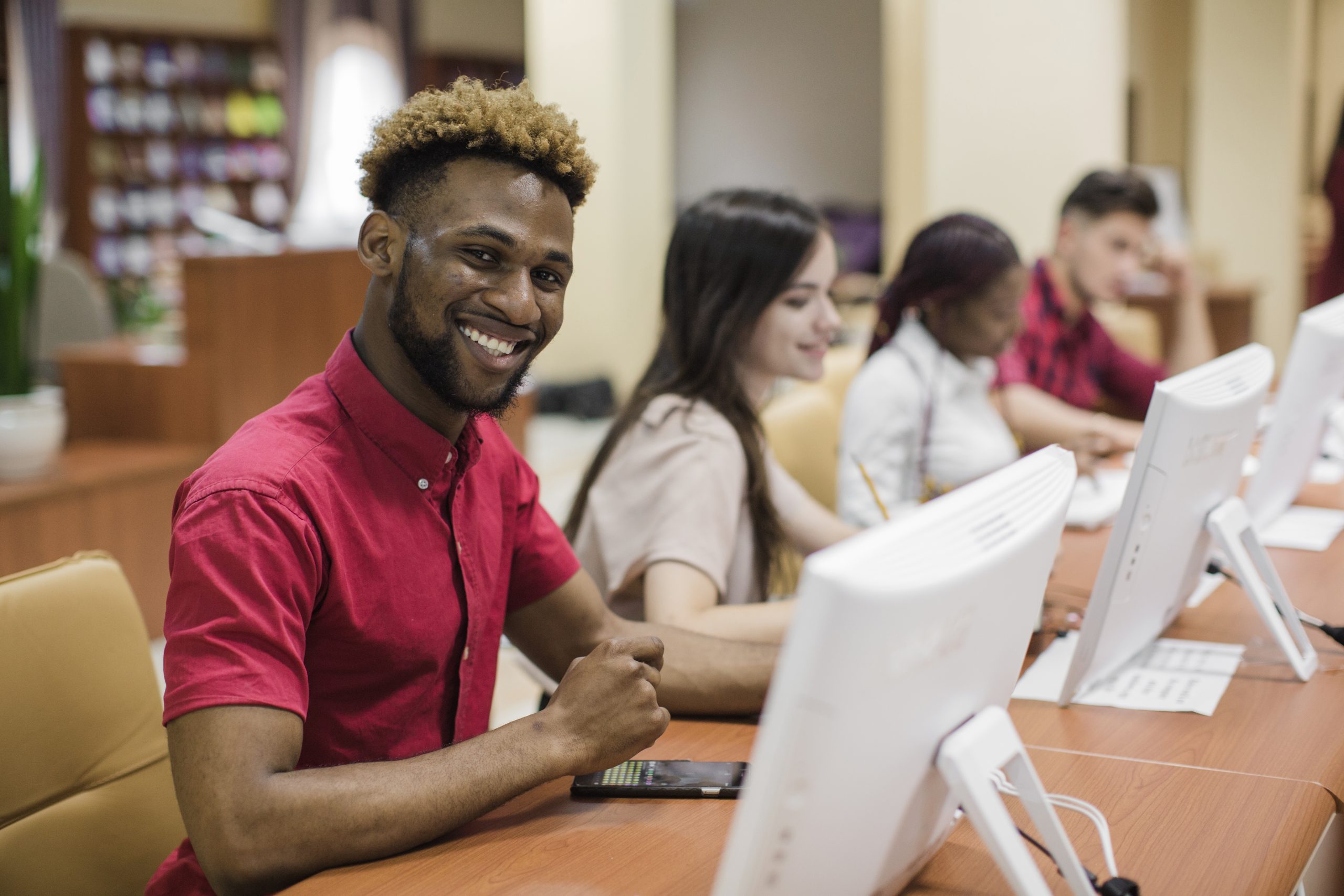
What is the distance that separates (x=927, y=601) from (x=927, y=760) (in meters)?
0.15

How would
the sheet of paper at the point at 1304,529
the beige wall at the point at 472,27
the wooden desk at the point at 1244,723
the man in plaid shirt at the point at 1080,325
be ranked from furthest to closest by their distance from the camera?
the beige wall at the point at 472,27, the man in plaid shirt at the point at 1080,325, the sheet of paper at the point at 1304,529, the wooden desk at the point at 1244,723

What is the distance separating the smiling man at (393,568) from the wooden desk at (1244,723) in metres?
0.50

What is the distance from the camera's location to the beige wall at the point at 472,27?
9.59 m

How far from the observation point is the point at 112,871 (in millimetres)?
1265

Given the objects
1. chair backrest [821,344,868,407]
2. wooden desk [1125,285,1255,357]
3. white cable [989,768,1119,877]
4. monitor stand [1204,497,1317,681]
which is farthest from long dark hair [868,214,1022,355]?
wooden desk [1125,285,1255,357]

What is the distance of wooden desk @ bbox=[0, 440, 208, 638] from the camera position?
2988 millimetres

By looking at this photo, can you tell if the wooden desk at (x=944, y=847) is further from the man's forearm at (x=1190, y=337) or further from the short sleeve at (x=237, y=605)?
the man's forearm at (x=1190, y=337)

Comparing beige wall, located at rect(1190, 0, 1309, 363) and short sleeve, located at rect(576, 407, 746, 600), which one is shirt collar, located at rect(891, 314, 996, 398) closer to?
short sleeve, located at rect(576, 407, 746, 600)

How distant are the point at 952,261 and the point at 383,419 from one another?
4.84 ft

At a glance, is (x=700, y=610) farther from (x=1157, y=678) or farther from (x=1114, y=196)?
(x=1114, y=196)

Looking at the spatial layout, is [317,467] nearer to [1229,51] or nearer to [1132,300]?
[1132,300]

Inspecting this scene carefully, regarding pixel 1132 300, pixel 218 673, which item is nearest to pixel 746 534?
pixel 218 673

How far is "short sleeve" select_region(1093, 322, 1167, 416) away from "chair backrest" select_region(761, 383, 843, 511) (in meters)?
1.21

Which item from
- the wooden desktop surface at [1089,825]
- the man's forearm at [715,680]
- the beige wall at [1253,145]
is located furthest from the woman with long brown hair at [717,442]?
the beige wall at [1253,145]
